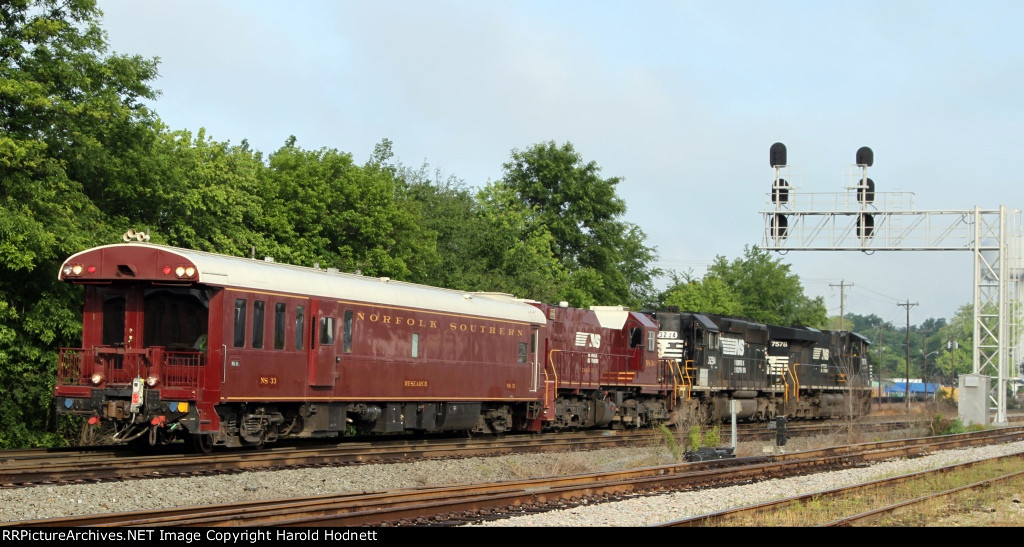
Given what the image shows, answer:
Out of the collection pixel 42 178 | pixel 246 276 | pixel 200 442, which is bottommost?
pixel 200 442

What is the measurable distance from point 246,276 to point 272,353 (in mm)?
1506

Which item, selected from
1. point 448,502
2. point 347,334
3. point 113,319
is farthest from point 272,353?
point 448,502

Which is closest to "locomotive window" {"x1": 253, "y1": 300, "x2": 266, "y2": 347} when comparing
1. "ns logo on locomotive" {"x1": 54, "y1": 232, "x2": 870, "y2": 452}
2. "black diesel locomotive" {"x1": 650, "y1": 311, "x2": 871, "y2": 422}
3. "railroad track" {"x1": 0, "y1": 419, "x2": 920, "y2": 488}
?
"ns logo on locomotive" {"x1": 54, "y1": 232, "x2": 870, "y2": 452}

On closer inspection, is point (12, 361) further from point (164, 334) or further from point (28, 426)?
point (164, 334)

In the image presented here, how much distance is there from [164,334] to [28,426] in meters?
7.16

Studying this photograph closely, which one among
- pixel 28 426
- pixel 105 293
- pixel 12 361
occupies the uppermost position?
pixel 105 293

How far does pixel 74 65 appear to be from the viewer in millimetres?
22859

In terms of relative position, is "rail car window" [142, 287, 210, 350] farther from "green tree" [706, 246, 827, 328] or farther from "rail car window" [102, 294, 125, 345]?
"green tree" [706, 246, 827, 328]

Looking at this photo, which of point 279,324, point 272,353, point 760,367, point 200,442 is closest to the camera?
point 200,442

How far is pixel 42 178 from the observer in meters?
22.3

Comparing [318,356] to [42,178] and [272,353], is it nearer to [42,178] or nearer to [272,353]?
[272,353]

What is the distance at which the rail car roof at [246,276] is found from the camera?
17.6 metres
